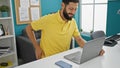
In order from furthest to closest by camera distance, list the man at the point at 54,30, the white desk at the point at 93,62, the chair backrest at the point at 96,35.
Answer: the chair backrest at the point at 96,35
the man at the point at 54,30
the white desk at the point at 93,62

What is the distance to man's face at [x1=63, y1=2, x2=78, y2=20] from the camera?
148 centimetres

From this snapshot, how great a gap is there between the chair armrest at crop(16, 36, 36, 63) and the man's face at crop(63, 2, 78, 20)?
146cm

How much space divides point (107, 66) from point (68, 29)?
25.4 inches

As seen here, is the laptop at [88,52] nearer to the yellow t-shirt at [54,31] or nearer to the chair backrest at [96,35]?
the yellow t-shirt at [54,31]

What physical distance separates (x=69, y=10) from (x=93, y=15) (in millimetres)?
2688

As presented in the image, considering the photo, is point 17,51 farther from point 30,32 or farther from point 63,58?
point 63,58

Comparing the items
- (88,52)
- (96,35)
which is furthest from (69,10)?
(96,35)

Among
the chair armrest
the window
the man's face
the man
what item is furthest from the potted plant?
the window

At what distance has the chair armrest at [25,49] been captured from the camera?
9.48 feet

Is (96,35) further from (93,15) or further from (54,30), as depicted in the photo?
(93,15)

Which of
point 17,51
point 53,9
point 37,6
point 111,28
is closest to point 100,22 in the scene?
point 111,28

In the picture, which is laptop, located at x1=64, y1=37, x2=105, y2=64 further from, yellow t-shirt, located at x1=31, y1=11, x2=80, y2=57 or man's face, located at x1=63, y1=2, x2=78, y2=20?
man's face, located at x1=63, y1=2, x2=78, y2=20

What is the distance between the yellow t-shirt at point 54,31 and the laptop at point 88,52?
0.83 ft

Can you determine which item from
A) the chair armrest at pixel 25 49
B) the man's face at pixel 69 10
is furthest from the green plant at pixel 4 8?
the man's face at pixel 69 10
